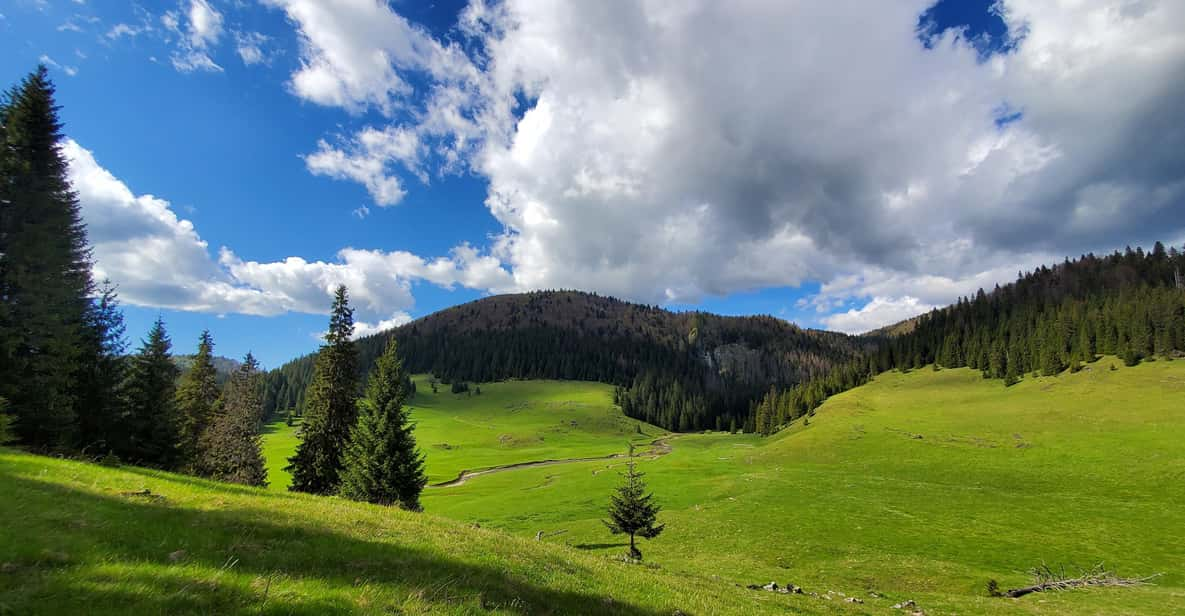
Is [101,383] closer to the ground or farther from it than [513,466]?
farther from it

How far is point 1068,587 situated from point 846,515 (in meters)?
16.1

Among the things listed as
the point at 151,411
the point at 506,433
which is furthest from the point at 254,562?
the point at 506,433

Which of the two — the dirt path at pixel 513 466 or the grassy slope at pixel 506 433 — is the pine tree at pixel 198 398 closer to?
the grassy slope at pixel 506 433

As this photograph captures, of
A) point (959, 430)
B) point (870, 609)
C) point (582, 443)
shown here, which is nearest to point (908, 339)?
point (959, 430)

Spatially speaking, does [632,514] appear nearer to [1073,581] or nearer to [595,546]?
[595,546]

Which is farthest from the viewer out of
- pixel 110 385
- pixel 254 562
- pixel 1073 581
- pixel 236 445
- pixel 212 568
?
pixel 236 445

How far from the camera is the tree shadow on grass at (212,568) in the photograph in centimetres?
628

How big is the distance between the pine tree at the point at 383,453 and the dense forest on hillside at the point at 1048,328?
10508 cm

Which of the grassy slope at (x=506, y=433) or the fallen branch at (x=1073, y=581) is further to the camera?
the grassy slope at (x=506, y=433)

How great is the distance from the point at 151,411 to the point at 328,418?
11596 mm

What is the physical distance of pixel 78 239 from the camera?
95.0ft

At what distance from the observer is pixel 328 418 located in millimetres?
36562

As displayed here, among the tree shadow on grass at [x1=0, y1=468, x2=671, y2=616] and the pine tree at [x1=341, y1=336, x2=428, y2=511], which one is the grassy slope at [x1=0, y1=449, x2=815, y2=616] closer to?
the tree shadow on grass at [x1=0, y1=468, x2=671, y2=616]

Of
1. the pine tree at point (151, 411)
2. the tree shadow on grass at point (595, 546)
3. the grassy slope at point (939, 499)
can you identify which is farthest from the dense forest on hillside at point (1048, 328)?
the pine tree at point (151, 411)
